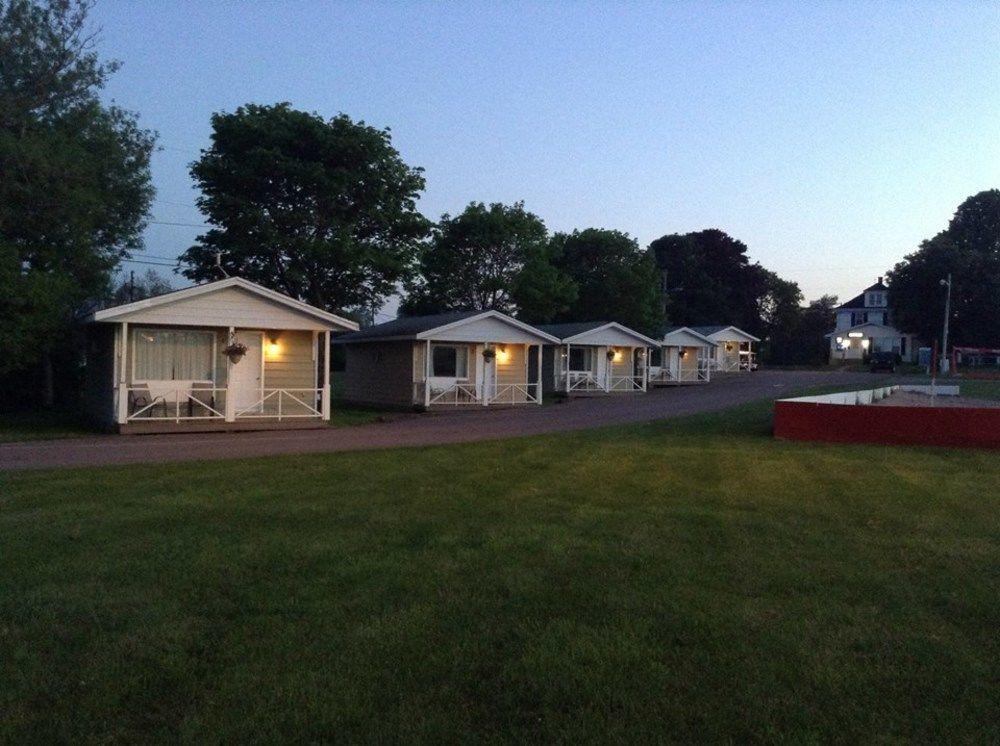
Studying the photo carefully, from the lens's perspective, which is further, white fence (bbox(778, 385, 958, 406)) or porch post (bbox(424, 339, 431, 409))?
porch post (bbox(424, 339, 431, 409))

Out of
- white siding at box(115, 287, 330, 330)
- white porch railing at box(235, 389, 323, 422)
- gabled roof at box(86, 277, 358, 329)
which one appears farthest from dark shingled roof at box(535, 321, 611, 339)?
white siding at box(115, 287, 330, 330)

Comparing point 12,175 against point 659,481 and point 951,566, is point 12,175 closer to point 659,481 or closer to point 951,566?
point 659,481

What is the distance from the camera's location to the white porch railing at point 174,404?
63.7ft

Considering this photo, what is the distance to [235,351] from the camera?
2023cm

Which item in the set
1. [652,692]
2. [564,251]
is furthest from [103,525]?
[564,251]

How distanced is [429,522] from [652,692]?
14.3 feet

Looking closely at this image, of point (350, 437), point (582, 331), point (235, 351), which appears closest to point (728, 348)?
point (582, 331)

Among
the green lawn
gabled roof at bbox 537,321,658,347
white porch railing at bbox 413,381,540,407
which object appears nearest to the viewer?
the green lawn

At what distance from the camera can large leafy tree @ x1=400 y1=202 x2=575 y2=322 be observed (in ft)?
142

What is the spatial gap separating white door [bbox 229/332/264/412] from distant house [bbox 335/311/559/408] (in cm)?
644

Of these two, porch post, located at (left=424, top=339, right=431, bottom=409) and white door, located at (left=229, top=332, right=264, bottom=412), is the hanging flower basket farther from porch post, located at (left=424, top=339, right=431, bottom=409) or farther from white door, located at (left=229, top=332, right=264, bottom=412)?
porch post, located at (left=424, top=339, right=431, bottom=409)

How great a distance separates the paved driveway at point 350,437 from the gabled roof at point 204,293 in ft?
8.62

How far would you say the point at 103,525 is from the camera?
834cm

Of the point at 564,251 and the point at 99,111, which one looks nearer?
the point at 99,111
